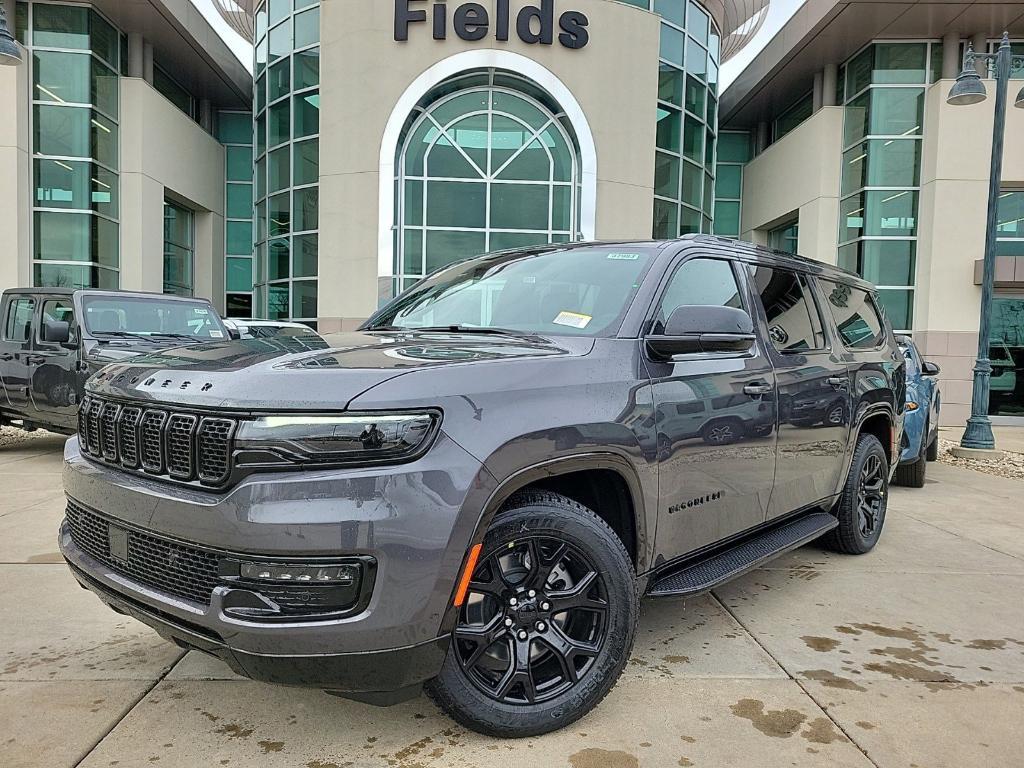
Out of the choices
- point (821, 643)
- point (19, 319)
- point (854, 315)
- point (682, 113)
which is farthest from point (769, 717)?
point (682, 113)

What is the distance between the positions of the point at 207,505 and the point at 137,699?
1.25 m

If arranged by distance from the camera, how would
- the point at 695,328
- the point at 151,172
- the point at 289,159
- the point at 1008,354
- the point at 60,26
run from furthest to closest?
the point at 151,172 < the point at 289,159 < the point at 60,26 < the point at 1008,354 < the point at 695,328

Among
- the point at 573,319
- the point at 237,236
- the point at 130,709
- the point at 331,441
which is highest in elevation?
the point at 237,236

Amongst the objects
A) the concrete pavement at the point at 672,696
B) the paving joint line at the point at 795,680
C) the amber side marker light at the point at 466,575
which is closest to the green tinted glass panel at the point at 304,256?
the concrete pavement at the point at 672,696

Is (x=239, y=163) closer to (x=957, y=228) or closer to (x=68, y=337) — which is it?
(x=68, y=337)

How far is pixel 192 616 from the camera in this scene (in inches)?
88.7

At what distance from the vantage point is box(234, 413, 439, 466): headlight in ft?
7.20

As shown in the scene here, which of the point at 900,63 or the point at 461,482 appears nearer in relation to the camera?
the point at 461,482

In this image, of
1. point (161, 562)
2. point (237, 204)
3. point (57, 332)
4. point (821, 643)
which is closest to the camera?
point (161, 562)

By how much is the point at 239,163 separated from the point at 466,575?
→ 25.3 metres

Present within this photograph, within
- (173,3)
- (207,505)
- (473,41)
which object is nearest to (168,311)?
(207,505)

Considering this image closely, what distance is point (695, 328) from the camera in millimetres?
2928

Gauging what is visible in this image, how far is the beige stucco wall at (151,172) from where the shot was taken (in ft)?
63.1

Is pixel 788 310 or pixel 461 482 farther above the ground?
pixel 788 310
